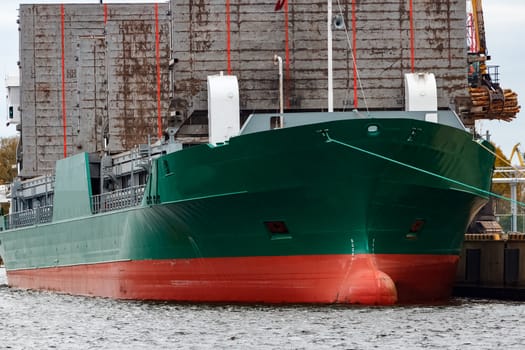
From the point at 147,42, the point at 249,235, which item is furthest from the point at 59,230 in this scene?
the point at 249,235

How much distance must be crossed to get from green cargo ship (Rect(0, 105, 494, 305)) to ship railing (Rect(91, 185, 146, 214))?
2.12m

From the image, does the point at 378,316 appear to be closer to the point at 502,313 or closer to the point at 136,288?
the point at 502,313

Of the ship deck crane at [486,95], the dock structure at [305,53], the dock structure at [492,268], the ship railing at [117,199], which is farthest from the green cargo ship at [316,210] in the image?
the ship deck crane at [486,95]

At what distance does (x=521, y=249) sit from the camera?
3744 cm

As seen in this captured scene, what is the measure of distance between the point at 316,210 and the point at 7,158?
78.4m

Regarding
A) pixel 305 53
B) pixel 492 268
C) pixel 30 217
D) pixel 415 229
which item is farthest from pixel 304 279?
pixel 30 217

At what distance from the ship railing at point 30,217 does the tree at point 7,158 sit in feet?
162

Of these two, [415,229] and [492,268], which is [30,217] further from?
[415,229]

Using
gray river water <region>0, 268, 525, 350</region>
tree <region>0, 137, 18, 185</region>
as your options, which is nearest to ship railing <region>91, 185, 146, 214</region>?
gray river water <region>0, 268, 525, 350</region>

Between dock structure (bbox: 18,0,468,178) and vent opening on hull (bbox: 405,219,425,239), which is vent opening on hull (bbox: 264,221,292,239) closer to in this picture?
vent opening on hull (bbox: 405,219,425,239)

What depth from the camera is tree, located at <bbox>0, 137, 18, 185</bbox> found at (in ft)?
347

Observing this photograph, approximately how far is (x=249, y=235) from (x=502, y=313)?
647 centimetres

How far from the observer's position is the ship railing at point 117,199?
130ft

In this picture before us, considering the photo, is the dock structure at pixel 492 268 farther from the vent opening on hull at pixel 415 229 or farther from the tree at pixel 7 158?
the tree at pixel 7 158
